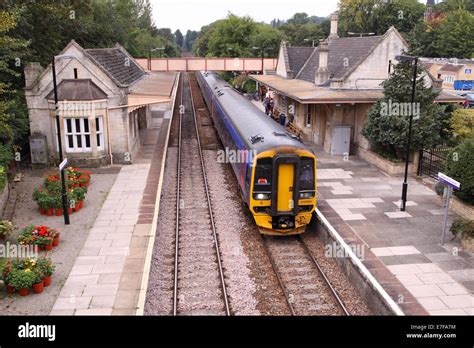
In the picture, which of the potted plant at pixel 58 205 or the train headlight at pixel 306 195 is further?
the potted plant at pixel 58 205

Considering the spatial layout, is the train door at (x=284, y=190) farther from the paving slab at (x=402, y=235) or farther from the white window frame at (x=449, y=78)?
the white window frame at (x=449, y=78)

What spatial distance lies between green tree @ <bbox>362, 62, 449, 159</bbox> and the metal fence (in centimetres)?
74

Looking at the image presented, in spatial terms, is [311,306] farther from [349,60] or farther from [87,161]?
[349,60]

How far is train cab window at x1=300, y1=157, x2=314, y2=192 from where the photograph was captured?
1506cm

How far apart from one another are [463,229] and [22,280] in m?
13.0

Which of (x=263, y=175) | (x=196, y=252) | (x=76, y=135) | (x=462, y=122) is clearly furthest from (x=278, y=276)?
(x=462, y=122)

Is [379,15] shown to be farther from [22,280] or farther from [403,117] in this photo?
[22,280]

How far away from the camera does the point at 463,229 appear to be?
14.8 m

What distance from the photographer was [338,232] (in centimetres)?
1556

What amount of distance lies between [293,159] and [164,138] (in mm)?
18301

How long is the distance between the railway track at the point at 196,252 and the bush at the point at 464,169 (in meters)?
9.18

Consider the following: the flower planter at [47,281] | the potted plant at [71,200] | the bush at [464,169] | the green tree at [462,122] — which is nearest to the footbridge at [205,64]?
the green tree at [462,122]

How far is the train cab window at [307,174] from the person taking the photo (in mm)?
15062
